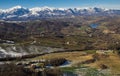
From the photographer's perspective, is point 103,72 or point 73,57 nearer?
point 103,72

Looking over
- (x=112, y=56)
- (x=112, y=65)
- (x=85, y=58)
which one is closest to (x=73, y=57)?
(x=85, y=58)

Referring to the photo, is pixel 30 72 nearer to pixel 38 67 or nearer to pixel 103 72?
pixel 38 67

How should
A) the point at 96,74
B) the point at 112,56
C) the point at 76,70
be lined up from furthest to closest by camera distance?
1. the point at 112,56
2. the point at 76,70
3. the point at 96,74

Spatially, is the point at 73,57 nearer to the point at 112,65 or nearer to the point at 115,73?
the point at 112,65

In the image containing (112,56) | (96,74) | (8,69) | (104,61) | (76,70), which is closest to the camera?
(8,69)

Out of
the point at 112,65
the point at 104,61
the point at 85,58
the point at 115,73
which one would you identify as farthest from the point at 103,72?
the point at 85,58

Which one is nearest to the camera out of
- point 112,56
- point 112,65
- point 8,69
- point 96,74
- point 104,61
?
point 8,69

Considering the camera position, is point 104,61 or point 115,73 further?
point 104,61

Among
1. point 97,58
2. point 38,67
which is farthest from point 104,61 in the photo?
point 38,67

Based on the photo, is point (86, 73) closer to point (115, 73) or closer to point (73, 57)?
point (115, 73)
